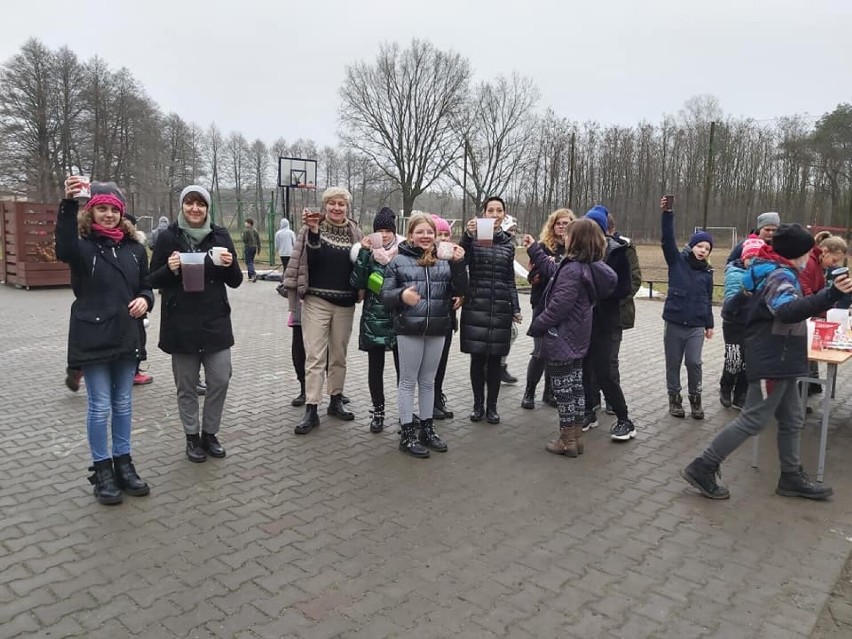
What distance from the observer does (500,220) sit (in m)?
5.33

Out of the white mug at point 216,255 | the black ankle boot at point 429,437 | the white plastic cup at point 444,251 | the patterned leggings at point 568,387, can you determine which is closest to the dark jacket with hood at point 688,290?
the patterned leggings at point 568,387

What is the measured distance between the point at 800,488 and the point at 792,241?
1.61 meters

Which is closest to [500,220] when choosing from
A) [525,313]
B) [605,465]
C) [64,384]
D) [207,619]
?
[605,465]

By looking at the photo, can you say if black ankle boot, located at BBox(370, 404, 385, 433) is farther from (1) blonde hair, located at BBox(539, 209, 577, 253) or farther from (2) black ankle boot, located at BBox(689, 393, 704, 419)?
(2) black ankle boot, located at BBox(689, 393, 704, 419)

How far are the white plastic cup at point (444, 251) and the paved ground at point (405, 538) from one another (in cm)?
150

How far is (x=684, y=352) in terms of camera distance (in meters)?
5.81

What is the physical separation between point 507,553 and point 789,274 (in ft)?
7.66

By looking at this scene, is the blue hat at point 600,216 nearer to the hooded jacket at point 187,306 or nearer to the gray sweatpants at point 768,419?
the gray sweatpants at point 768,419

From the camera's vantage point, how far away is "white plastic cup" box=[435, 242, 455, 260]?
459cm

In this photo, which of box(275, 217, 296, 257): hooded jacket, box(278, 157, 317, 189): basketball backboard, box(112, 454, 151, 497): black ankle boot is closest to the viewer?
box(112, 454, 151, 497): black ankle boot

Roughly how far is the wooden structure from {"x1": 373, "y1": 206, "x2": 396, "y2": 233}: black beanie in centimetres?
1339

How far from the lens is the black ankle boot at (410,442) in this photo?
15.4 feet

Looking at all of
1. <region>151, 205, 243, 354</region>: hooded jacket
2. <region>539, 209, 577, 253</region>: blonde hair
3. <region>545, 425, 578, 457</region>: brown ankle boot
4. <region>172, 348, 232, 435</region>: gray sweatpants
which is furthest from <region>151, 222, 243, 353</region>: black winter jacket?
<region>539, 209, 577, 253</region>: blonde hair

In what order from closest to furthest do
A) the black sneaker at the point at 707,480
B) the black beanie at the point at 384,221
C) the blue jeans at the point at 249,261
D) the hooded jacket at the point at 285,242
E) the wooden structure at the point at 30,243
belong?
the black sneaker at the point at 707,480 → the black beanie at the point at 384,221 → the wooden structure at the point at 30,243 → the hooded jacket at the point at 285,242 → the blue jeans at the point at 249,261
